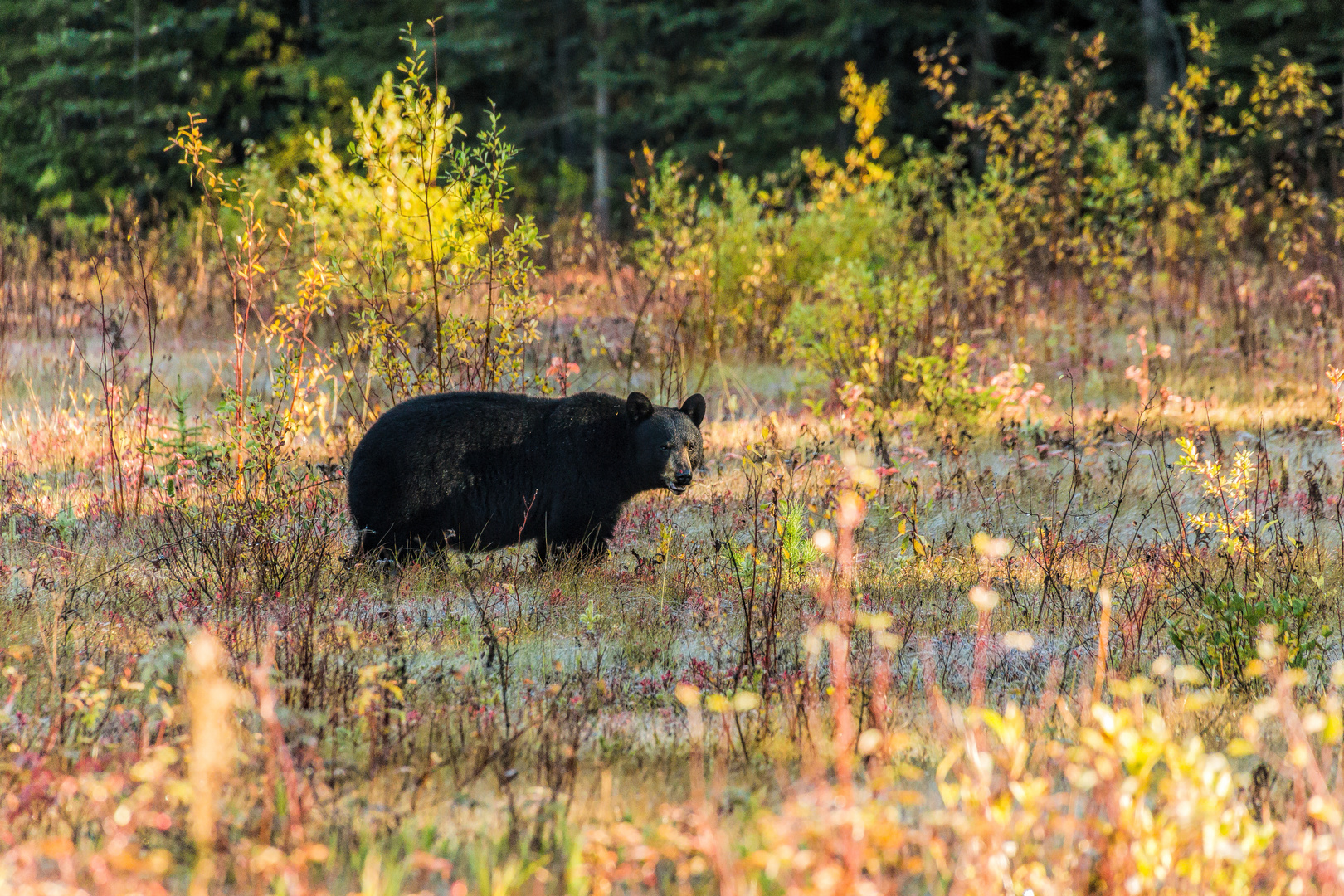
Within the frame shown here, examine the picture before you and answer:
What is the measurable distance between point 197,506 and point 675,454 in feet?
9.20

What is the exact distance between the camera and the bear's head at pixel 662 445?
18.0 feet

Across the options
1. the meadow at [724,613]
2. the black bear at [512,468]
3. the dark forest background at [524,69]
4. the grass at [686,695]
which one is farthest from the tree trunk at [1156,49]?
A: the black bear at [512,468]

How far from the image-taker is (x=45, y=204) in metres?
25.0

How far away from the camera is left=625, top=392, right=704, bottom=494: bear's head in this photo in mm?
5496

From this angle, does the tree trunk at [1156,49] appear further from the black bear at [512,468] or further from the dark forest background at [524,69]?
the black bear at [512,468]

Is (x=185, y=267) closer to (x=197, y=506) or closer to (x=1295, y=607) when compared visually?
(x=197, y=506)

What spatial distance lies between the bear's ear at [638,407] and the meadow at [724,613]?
60 centimetres

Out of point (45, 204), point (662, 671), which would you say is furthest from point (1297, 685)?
point (45, 204)

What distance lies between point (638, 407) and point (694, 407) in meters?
0.37

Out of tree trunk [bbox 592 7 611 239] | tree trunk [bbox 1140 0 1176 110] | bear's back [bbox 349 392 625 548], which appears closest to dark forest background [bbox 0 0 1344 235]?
tree trunk [bbox 592 7 611 239]

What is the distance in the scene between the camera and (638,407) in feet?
Result: 18.3

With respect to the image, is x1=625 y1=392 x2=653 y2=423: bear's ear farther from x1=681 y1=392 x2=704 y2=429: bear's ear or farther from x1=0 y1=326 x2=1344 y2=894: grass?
x1=0 y1=326 x2=1344 y2=894: grass

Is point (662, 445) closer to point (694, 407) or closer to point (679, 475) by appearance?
point (679, 475)

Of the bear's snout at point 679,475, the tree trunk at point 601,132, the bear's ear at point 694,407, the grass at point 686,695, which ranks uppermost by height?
the tree trunk at point 601,132
